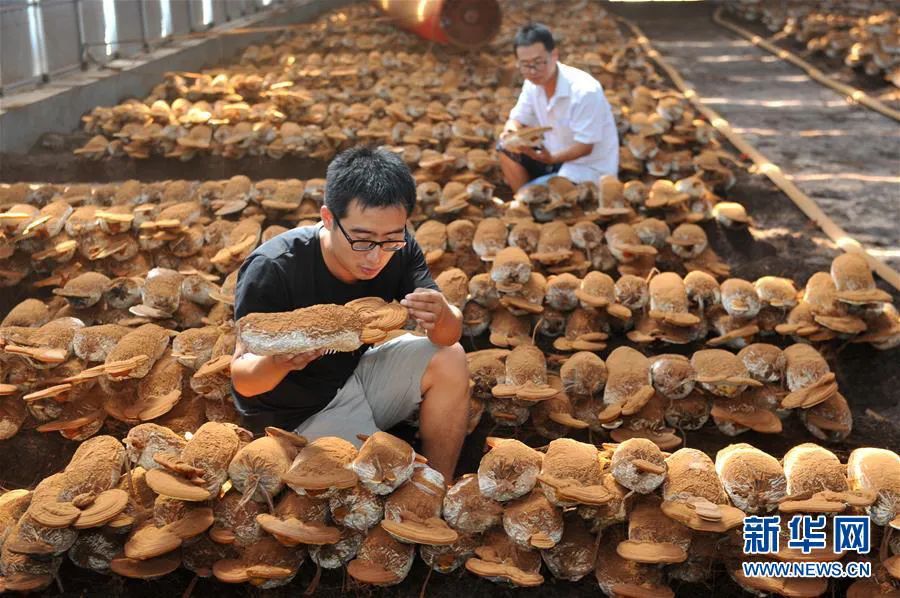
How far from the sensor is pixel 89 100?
20.2 feet

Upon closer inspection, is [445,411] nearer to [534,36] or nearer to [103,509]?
[103,509]

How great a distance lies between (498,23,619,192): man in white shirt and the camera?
4.19m

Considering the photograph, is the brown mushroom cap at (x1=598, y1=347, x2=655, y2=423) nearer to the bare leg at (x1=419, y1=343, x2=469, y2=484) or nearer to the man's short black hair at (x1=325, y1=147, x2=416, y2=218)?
the bare leg at (x1=419, y1=343, x2=469, y2=484)

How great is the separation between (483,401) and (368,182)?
996mm

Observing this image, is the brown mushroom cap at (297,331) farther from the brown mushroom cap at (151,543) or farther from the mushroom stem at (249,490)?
the brown mushroom cap at (151,543)

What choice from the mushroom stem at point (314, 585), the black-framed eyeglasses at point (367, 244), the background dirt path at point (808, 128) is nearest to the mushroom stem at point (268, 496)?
the mushroom stem at point (314, 585)

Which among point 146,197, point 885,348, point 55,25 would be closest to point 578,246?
point 885,348

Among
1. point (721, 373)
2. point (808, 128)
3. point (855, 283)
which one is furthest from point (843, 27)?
point (721, 373)

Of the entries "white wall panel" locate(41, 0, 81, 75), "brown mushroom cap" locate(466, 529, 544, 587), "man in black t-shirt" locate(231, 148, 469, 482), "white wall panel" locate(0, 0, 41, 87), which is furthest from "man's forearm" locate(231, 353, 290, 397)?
"white wall panel" locate(41, 0, 81, 75)

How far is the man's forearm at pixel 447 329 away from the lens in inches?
90.0

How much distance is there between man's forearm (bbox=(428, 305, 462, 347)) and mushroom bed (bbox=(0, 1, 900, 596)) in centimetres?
19

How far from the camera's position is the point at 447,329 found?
7.59 feet

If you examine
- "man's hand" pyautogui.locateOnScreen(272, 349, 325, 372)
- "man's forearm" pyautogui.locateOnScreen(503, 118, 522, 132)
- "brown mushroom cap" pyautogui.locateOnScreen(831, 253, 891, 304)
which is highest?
"man's forearm" pyautogui.locateOnScreen(503, 118, 522, 132)

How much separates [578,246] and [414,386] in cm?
146
